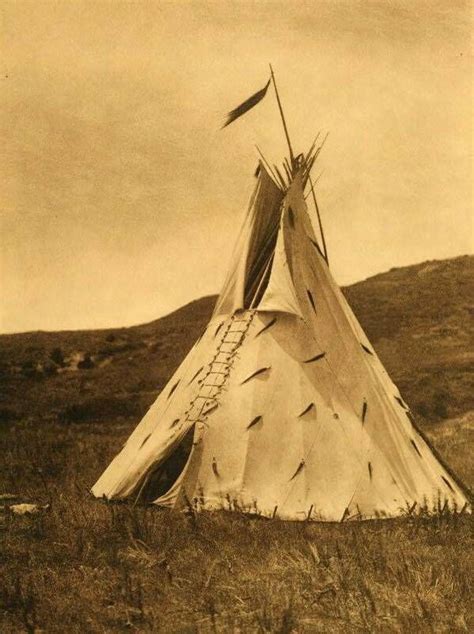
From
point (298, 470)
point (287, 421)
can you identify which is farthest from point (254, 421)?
point (298, 470)

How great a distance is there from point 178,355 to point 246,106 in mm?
15334

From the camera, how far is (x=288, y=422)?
6.36 meters

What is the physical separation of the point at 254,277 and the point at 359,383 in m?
1.81

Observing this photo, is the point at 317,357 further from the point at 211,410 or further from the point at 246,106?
the point at 246,106

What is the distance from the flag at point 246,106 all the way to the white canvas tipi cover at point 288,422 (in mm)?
1054

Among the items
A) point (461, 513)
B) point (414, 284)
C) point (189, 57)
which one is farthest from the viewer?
point (414, 284)

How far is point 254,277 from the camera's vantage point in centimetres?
770

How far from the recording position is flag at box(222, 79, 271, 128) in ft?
24.6

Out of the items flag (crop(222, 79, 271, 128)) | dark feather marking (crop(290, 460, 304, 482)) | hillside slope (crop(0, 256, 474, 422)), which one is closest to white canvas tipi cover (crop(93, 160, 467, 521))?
dark feather marking (crop(290, 460, 304, 482))

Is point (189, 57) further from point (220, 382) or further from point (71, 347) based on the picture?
point (71, 347)

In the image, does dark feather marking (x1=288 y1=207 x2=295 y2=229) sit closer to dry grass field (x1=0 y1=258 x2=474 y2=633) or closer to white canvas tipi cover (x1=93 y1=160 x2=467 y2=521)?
white canvas tipi cover (x1=93 y1=160 x2=467 y2=521)

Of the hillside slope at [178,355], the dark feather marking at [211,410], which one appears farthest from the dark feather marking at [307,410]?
the hillside slope at [178,355]

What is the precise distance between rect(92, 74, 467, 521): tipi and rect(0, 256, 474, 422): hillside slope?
27.5 ft

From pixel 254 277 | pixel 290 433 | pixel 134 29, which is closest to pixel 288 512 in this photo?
pixel 290 433
